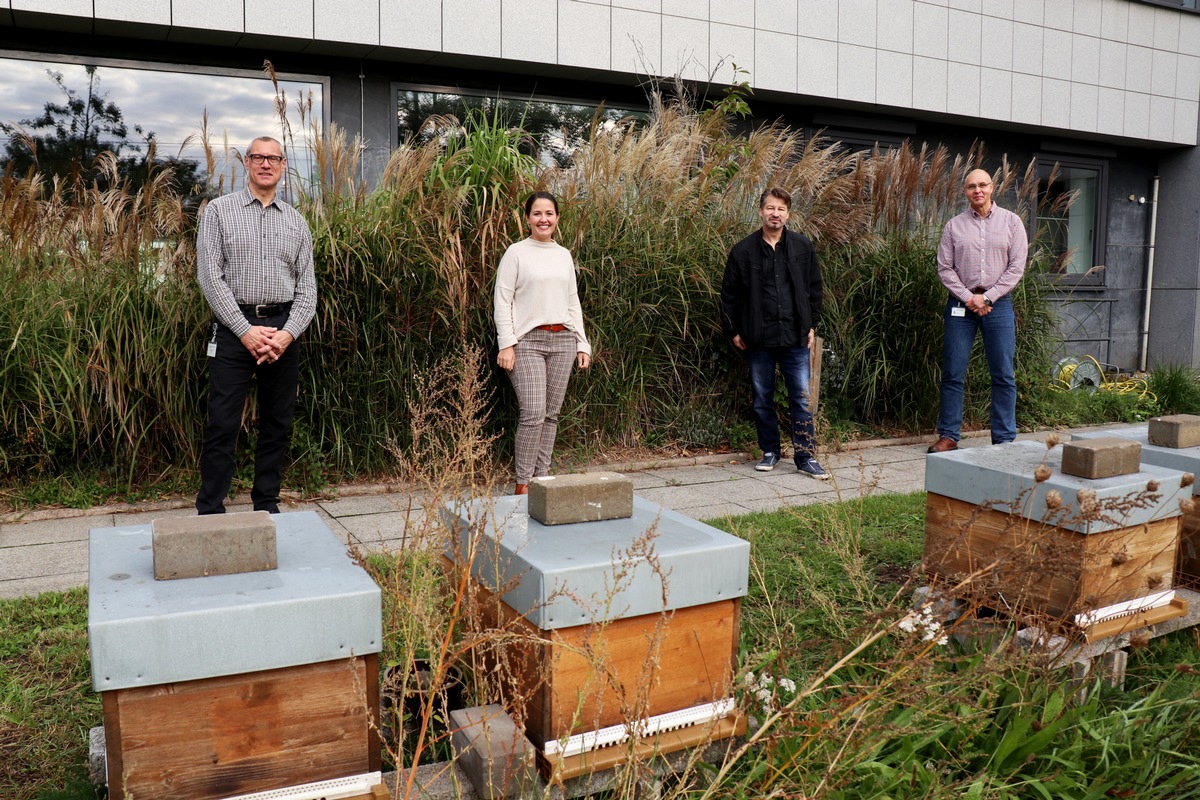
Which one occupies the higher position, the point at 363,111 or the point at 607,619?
the point at 363,111

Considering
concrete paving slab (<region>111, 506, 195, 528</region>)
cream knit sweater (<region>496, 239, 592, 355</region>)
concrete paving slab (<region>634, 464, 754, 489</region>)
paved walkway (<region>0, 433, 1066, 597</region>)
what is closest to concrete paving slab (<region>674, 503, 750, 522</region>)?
paved walkway (<region>0, 433, 1066, 597</region>)

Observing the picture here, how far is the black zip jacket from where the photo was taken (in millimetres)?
5949

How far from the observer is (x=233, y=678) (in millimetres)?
1728

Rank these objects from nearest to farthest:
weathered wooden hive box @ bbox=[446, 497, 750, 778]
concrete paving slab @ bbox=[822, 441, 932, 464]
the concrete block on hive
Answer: weathered wooden hive box @ bbox=[446, 497, 750, 778]
the concrete block on hive
concrete paving slab @ bbox=[822, 441, 932, 464]

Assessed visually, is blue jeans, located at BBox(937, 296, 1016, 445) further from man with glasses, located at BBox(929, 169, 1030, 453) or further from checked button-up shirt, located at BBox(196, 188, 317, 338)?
checked button-up shirt, located at BBox(196, 188, 317, 338)

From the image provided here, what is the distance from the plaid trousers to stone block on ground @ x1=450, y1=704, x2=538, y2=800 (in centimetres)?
311

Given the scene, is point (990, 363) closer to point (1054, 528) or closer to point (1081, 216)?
point (1054, 528)

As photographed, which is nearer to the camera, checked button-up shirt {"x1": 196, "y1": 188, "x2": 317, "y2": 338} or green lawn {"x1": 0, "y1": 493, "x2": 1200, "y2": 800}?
green lawn {"x1": 0, "y1": 493, "x2": 1200, "y2": 800}

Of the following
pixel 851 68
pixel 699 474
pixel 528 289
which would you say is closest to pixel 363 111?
pixel 528 289

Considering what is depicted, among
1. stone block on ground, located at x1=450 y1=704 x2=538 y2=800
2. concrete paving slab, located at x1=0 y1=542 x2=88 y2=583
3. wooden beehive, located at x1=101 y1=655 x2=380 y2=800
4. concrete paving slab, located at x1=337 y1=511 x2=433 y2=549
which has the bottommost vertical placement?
concrete paving slab, located at x1=0 y1=542 x2=88 y2=583

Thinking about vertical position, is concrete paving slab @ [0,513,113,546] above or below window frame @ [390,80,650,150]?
below

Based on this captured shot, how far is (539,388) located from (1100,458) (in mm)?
2899

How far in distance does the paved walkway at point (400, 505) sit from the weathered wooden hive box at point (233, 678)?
1.65 m

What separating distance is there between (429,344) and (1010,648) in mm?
3683
